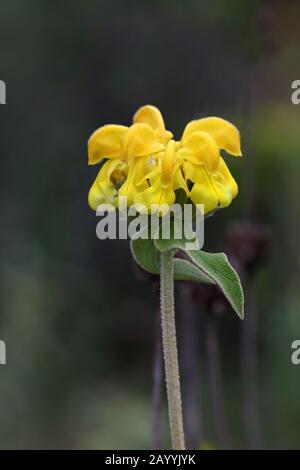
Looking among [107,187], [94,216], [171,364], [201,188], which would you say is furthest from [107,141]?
[94,216]

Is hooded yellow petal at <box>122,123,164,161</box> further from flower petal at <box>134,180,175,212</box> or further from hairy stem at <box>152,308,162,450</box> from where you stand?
hairy stem at <box>152,308,162,450</box>

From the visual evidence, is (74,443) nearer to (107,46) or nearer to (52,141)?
(52,141)

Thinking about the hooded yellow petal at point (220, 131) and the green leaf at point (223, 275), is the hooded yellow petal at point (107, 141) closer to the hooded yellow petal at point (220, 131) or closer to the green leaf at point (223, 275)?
the hooded yellow petal at point (220, 131)

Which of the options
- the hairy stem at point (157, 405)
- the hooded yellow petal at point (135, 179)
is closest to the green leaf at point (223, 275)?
the hooded yellow petal at point (135, 179)

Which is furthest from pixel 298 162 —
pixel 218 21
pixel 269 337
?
pixel 218 21

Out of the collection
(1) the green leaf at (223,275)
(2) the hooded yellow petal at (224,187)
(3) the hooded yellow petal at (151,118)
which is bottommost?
(1) the green leaf at (223,275)

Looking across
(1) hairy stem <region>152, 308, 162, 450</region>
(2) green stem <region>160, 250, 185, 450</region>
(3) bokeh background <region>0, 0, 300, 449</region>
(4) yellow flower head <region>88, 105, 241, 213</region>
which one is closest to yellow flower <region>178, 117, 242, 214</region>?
(4) yellow flower head <region>88, 105, 241, 213</region>

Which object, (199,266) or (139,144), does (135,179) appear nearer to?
(139,144)
